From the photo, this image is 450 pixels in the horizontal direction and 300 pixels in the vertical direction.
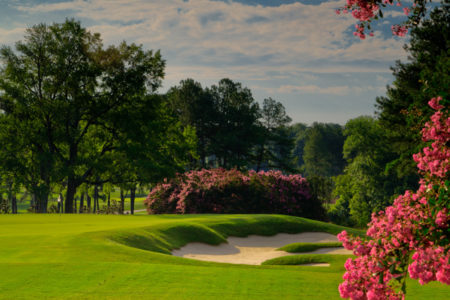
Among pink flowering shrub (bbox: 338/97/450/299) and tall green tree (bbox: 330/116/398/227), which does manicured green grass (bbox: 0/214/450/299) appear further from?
tall green tree (bbox: 330/116/398/227)

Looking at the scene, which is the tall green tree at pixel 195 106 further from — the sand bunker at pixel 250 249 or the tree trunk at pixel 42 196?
the sand bunker at pixel 250 249

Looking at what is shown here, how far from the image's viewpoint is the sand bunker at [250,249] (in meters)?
19.8

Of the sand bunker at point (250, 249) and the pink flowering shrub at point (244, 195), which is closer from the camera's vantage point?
the sand bunker at point (250, 249)

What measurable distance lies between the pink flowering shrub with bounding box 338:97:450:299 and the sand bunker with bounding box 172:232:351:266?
602 inches

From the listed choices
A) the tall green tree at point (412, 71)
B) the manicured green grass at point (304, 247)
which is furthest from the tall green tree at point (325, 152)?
the manicured green grass at point (304, 247)

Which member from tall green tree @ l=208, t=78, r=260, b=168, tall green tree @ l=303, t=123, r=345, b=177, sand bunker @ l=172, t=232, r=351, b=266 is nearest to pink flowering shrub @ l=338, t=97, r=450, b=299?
sand bunker @ l=172, t=232, r=351, b=266

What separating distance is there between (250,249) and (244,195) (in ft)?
43.5

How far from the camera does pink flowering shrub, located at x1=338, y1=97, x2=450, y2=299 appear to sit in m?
4.01

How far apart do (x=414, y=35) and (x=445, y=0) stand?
2.48 meters

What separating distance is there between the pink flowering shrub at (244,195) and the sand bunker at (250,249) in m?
9.15

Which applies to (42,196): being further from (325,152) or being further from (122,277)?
(325,152)

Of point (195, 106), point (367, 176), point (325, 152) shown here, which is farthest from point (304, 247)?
point (325, 152)

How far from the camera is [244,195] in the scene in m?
36.4

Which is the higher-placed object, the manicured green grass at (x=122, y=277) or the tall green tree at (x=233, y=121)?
the tall green tree at (x=233, y=121)
